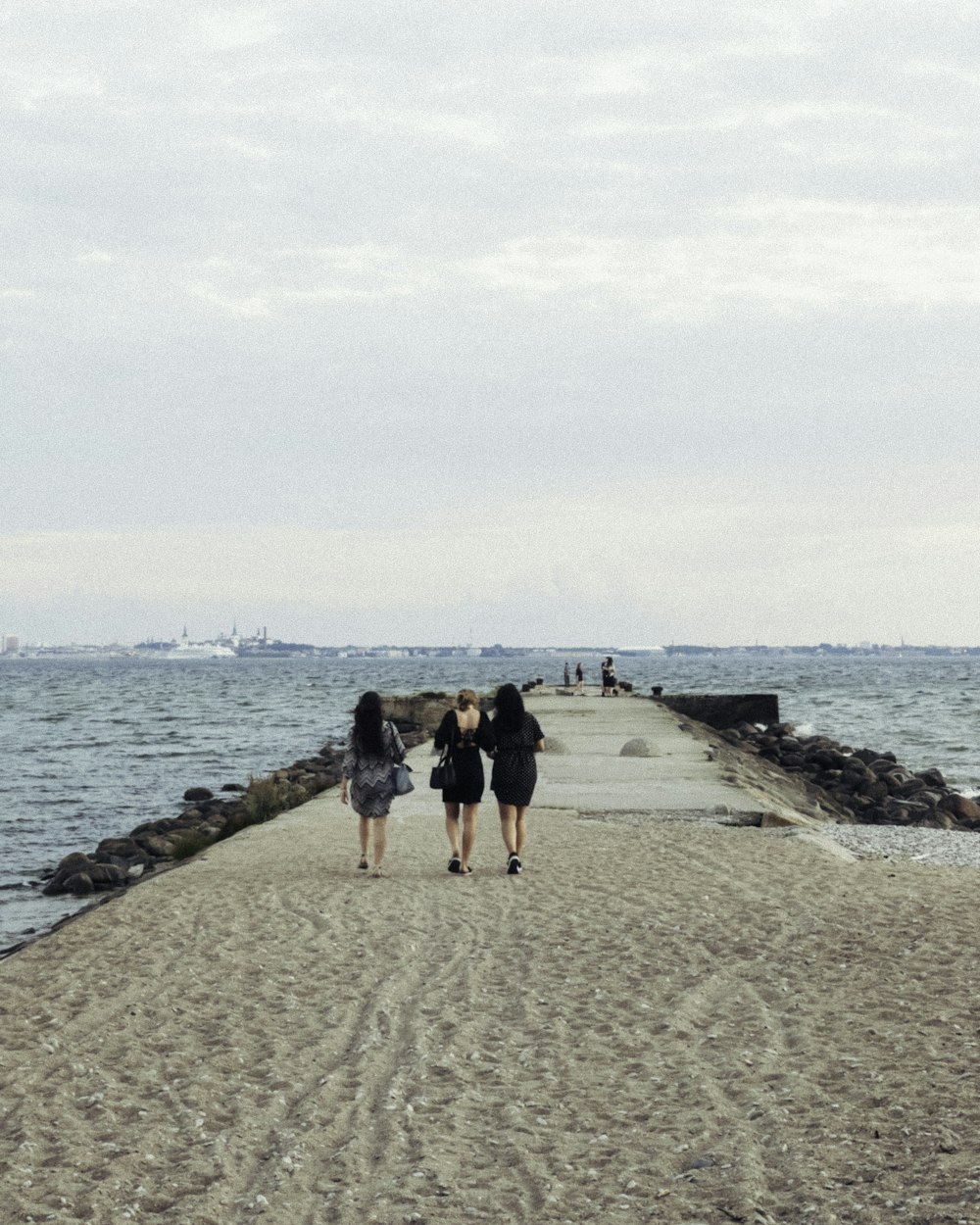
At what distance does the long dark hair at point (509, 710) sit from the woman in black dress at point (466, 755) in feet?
0.56

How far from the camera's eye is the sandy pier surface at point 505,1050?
4762 millimetres

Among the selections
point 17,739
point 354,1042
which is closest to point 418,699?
point 17,739

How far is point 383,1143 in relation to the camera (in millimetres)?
5188

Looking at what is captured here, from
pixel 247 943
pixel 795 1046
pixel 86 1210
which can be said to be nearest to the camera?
pixel 86 1210

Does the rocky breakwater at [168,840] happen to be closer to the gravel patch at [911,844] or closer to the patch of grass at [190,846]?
the patch of grass at [190,846]

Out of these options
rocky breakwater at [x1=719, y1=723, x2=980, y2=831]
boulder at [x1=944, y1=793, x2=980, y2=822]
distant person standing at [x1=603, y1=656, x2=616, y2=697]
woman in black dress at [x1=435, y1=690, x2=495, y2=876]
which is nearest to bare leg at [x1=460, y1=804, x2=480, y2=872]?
woman in black dress at [x1=435, y1=690, x2=495, y2=876]

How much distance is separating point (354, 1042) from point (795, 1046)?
1.98 m

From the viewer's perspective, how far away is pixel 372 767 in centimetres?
1134

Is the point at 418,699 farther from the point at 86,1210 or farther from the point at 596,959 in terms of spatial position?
the point at 86,1210

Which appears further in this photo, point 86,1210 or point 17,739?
point 17,739

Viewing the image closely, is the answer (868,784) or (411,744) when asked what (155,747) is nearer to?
(411,744)

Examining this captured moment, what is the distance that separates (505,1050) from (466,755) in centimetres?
488

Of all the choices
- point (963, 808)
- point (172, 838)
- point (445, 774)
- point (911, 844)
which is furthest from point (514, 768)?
point (963, 808)

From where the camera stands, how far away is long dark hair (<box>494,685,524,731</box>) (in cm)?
1119
